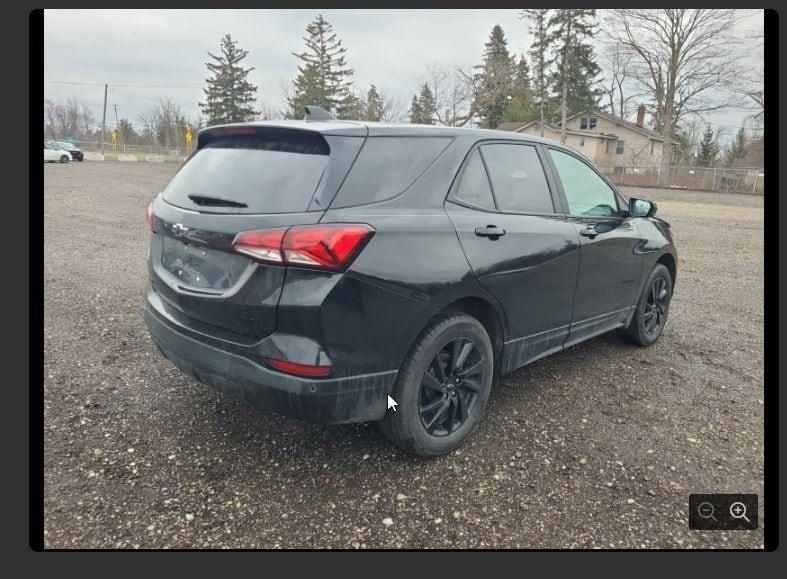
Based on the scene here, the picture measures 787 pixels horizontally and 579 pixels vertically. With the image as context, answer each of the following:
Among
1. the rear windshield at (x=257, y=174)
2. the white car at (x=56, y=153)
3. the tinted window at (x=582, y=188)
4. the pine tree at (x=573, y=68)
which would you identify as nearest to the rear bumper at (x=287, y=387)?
the rear windshield at (x=257, y=174)

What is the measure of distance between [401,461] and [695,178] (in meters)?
38.2

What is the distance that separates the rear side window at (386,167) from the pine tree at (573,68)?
1113 inches

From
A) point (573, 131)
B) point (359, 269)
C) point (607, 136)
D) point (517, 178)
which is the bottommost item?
point (359, 269)

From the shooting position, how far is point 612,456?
9.71 ft

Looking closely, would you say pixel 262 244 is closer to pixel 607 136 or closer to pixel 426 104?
pixel 426 104

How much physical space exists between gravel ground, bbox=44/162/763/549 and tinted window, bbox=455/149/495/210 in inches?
54.4

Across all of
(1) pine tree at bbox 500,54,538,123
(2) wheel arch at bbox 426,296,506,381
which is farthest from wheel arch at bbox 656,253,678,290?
(1) pine tree at bbox 500,54,538,123

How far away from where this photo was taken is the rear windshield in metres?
2.46

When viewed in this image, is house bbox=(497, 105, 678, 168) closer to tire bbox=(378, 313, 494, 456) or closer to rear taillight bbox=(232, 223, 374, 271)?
tire bbox=(378, 313, 494, 456)

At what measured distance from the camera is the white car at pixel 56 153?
32.4 meters

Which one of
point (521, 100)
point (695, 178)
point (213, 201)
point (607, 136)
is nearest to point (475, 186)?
point (213, 201)

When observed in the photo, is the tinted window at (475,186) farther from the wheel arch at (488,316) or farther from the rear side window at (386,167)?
the wheel arch at (488,316)

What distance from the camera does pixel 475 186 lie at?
3014mm

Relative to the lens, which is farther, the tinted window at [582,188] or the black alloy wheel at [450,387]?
the tinted window at [582,188]
